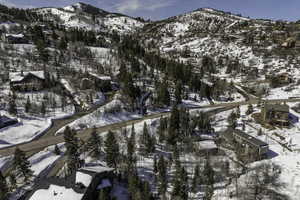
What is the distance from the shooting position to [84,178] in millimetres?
28000

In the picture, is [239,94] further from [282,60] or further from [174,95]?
[282,60]

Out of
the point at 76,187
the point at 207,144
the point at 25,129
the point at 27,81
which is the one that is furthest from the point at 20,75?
the point at 207,144

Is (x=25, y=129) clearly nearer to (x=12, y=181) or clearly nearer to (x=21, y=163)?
(x=21, y=163)

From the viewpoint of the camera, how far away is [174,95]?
225 feet

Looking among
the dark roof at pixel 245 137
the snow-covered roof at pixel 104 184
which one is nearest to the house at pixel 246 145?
the dark roof at pixel 245 137

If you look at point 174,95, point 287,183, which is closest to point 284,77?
point 174,95

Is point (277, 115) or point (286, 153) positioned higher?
point (277, 115)

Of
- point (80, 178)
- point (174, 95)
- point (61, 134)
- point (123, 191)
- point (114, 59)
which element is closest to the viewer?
point (80, 178)

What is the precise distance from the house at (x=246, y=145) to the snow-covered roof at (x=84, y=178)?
27.7 metres

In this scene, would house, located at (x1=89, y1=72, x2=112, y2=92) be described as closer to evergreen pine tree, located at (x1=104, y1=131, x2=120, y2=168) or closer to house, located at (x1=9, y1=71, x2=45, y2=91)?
house, located at (x1=9, y1=71, x2=45, y2=91)

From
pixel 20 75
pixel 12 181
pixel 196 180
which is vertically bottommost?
pixel 196 180

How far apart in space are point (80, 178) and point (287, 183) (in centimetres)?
3029

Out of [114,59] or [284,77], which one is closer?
[284,77]

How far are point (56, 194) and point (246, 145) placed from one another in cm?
3303
